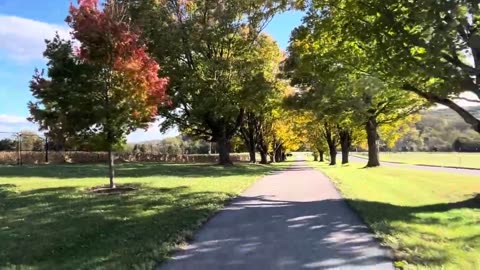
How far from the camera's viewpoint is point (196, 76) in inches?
1281

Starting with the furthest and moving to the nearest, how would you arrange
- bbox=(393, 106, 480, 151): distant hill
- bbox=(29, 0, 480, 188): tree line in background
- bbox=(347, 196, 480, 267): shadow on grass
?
bbox=(393, 106, 480, 151): distant hill < bbox=(29, 0, 480, 188): tree line in background < bbox=(347, 196, 480, 267): shadow on grass

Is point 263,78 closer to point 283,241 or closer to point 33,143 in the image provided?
point 33,143

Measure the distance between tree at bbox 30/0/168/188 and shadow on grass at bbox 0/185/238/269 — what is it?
8.08 feet

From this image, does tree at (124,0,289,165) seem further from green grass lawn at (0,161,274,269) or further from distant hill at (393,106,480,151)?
distant hill at (393,106,480,151)

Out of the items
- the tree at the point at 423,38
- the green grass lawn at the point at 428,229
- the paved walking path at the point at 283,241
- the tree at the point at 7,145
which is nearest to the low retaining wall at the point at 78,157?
the tree at the point at 7,145

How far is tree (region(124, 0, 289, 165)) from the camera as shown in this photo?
32156 millimetres

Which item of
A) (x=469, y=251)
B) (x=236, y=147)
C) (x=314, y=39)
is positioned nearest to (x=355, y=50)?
(x=314, y=39)

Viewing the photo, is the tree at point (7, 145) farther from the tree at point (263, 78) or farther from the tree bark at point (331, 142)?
the tree bark at point (331, 142)

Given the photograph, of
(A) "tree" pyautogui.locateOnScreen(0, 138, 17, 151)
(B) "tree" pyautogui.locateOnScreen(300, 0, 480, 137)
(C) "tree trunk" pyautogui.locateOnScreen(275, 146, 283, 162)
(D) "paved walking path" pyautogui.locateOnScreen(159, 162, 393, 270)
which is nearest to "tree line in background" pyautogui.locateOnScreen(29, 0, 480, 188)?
(B) "tree" pyautogui.locateOnScreen(300, 0, 480, 137)

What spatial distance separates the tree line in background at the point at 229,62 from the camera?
1120cm

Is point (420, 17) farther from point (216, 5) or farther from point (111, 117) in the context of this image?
point (216, 5)

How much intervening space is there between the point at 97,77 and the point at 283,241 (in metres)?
9.83

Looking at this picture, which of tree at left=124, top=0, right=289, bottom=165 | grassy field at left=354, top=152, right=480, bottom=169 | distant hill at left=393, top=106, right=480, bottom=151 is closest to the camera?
tree at left=124, top=0, right=289, bottom=165

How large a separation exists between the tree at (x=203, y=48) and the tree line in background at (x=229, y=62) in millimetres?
75
